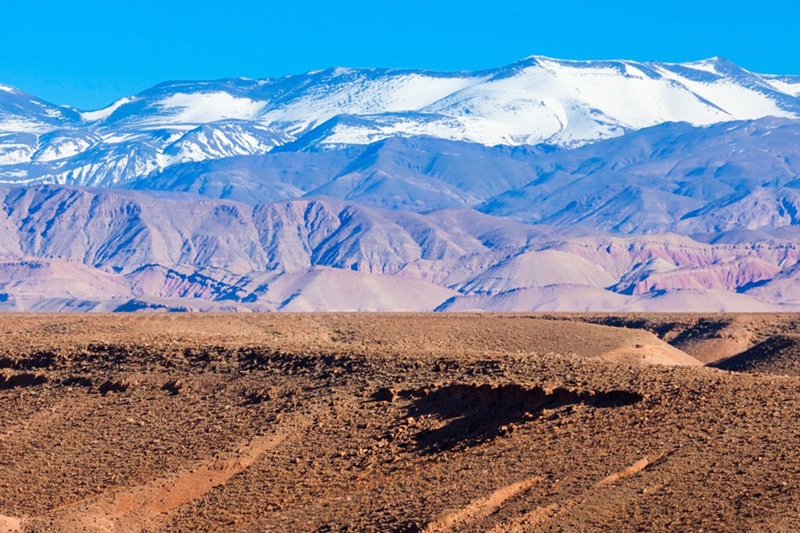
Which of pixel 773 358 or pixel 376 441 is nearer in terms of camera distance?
pixel 376 441

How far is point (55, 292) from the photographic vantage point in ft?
567

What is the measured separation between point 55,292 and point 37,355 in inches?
5644

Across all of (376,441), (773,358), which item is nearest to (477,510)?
(376,441)

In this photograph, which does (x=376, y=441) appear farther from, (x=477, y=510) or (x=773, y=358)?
(x=773, y=358)

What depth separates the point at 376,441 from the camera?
24.4 m

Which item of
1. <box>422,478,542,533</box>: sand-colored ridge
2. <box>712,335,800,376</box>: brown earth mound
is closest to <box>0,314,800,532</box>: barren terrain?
<box>422,478,542,533</box>: sand-colored ridge

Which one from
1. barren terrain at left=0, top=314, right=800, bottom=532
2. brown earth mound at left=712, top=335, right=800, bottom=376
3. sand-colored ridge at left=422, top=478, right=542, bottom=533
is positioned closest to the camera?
sand-colored ridge at left=422, top=478, right=542, bottom=533

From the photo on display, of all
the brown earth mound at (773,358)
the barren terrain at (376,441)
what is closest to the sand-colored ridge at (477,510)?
the barren terrain at (376,441)

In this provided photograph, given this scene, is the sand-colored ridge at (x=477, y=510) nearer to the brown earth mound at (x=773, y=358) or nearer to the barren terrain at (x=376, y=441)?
the barren terrain at (x=376, y=441)

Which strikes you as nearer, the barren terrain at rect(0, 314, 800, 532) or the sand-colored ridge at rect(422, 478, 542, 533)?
the sand-colored ridge at rect(422, 478, 542, 533)

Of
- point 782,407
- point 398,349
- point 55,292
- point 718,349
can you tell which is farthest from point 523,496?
point 55,292

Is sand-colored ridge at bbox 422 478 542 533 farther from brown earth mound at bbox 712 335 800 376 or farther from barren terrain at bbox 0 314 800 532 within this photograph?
brown earth mound at bbox 712 335 800 376

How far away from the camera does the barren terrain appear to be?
19.6 m

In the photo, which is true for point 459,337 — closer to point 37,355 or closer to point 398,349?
point 398,349
